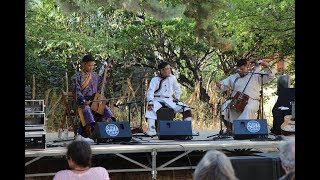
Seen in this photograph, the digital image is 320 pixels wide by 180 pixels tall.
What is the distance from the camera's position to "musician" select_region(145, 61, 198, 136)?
8164 mm

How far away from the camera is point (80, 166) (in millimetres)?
3770

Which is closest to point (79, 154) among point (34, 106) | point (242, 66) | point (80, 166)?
point (80, 166)

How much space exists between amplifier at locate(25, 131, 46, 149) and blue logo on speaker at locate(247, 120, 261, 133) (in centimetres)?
266

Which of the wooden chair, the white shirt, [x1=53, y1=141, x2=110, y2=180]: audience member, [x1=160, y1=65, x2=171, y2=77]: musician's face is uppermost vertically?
[x1=160, y1=65, x2=171, y2=77]: musician's face

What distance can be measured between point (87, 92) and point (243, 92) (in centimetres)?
224

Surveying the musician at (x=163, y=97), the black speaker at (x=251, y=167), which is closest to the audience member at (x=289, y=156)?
the black speaker at (x=251, y=167)

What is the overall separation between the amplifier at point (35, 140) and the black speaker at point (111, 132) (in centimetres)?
85

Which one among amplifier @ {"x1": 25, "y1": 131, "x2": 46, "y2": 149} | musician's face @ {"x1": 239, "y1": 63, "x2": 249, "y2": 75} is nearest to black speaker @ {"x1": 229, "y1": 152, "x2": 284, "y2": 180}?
amplifier @ {"x1": 25, "y1": 131, "x2": 46, "y2": 149}

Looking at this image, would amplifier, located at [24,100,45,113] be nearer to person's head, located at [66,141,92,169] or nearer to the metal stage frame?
the metal stage frame

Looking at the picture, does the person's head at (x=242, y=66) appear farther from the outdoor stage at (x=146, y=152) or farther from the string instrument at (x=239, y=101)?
the outdoor stage at (x=146, y=152)

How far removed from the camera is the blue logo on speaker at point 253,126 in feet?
24.6

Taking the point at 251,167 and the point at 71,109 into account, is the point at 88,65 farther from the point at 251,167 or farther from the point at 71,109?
the point at 251,167
